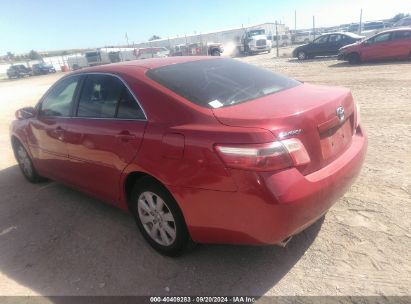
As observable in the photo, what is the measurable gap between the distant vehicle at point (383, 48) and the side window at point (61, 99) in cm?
1587

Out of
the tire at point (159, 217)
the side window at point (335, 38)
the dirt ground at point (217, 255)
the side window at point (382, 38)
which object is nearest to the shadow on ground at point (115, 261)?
the dirt ground at point (217, 255)

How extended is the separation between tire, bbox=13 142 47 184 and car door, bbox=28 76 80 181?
1.22 ft

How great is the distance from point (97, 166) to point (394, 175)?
10.9 feet

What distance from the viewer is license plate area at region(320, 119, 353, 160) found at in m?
2.81

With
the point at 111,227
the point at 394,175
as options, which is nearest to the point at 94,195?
the point at 111,227

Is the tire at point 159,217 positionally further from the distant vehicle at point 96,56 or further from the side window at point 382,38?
the distant vehicle at point 96,56

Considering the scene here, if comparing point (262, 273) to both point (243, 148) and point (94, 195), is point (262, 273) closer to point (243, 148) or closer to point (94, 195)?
point (243, 148)

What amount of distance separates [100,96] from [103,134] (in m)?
0.47

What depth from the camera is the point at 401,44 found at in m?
16.1

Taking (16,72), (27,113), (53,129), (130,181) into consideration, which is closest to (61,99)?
(53,129)

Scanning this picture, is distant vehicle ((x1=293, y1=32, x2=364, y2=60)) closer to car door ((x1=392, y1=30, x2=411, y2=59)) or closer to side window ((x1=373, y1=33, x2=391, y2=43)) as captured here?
side window ((x1=373, y1=33, x2=391, y2=43))

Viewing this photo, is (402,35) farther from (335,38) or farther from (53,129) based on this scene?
(53,129)

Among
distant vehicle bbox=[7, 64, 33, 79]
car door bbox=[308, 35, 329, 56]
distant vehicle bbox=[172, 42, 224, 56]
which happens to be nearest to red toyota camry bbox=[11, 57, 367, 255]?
car door bbox=[308, 35, 329, 56]

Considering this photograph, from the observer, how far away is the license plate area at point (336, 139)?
2.81 metres
